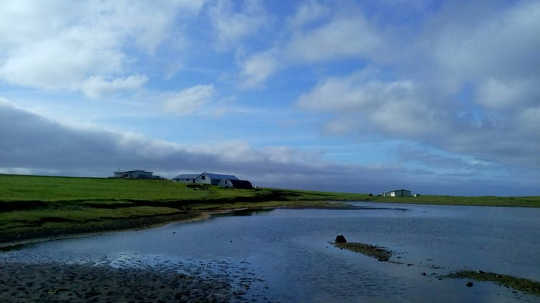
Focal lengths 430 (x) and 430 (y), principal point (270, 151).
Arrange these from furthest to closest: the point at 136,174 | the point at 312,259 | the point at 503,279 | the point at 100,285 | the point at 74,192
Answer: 1. the point at 136,174
2. the point at 74,192
3. the point at 312,259
4. the point at 503,279
5. the point at 100,285

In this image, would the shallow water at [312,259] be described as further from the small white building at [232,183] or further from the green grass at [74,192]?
the small white building at [232,183]

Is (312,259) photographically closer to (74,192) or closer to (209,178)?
(74,192)

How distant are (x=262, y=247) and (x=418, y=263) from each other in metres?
14.7

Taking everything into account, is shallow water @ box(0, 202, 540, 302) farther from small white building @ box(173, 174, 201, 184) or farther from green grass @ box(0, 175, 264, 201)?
small white building @ box(173, 174, 201, 184)

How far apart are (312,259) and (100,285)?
1782 cm

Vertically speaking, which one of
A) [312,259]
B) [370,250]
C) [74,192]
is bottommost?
[312,259]

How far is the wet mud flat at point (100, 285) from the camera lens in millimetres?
21219

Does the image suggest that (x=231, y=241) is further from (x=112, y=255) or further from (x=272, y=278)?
(x=272, y=278)

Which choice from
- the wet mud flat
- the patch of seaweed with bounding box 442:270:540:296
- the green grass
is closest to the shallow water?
the patch of seaweed with bounding box 442:270:540:296

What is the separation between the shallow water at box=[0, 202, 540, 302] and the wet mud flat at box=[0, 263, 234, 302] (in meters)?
1.75

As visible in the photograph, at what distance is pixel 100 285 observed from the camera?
930 inches

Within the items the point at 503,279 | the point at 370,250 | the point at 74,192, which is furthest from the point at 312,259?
the point at 74,192

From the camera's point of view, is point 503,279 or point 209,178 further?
point 209,178

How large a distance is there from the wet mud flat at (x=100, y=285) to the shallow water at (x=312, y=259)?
175cm
